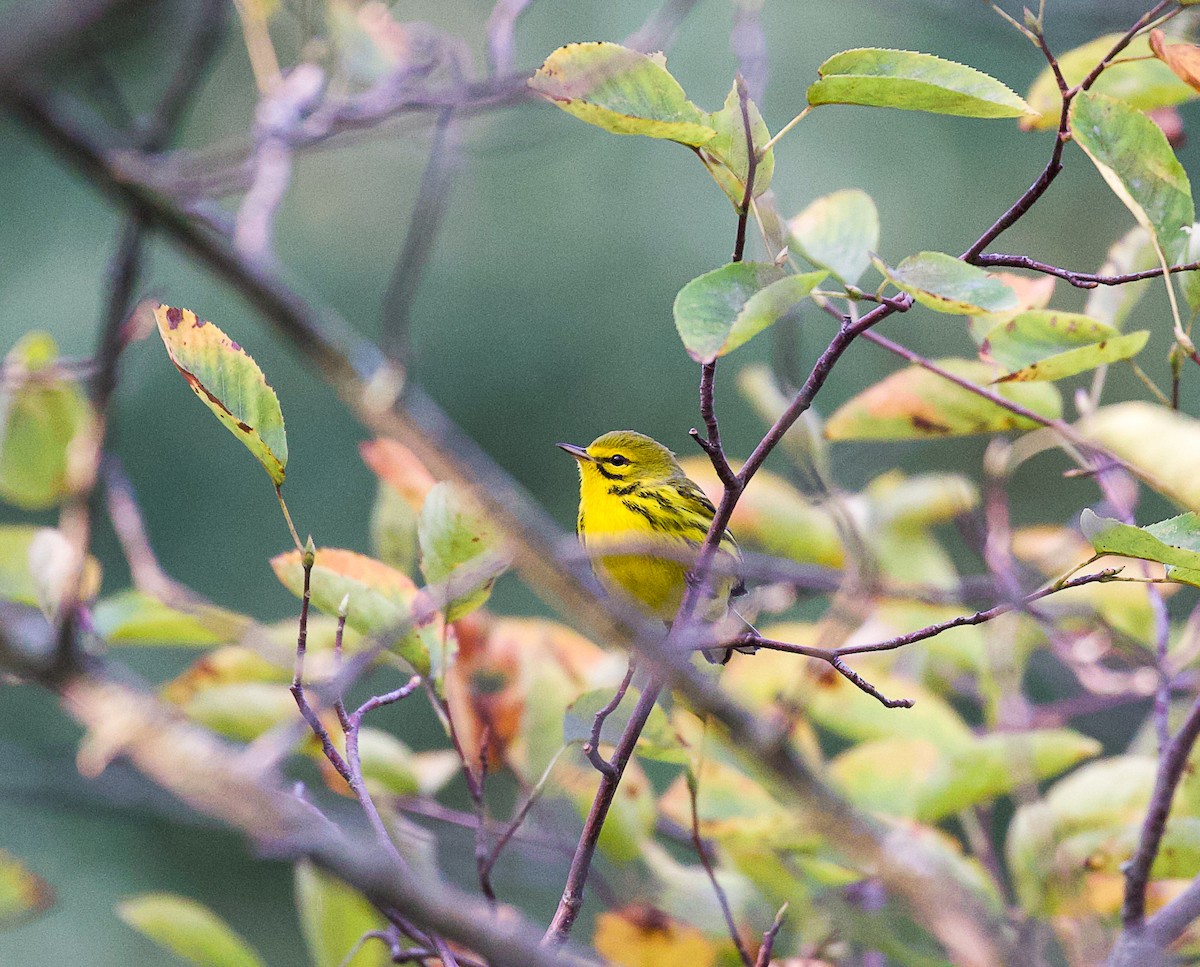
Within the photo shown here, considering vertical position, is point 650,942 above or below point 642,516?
below

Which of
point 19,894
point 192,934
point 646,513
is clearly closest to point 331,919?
point 192,934

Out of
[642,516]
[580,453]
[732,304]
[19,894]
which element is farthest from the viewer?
[580,453]

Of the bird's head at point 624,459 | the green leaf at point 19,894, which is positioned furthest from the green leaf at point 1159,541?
the bird's head at point 624,459

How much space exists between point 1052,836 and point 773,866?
0.24 meters

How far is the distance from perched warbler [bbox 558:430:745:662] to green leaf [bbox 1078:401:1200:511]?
0.40 metres

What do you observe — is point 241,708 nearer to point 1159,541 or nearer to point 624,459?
point 624,459

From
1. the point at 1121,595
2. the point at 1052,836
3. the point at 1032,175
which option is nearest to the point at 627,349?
the point at 1032,175

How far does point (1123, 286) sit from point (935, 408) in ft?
0.63

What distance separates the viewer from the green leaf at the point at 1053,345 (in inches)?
32.9

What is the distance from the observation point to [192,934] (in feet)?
3.40

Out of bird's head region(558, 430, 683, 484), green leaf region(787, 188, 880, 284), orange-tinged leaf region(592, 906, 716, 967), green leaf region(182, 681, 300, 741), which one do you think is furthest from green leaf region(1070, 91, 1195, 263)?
bird's head region(558, 430, 683, 484)

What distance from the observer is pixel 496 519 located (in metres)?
0.45

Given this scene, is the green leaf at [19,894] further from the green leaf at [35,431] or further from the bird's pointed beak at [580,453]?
the bird's pointed beak at [580,453]

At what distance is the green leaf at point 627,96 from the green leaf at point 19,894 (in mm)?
808
